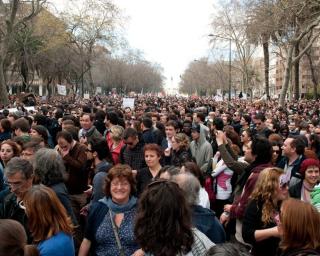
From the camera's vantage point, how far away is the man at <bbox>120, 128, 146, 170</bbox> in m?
7.32

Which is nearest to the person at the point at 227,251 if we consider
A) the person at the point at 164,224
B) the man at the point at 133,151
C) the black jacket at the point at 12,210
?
the person at the point at 164,224

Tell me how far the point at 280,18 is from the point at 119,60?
86623mm

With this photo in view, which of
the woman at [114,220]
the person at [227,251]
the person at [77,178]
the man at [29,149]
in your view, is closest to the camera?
the person at [227,251]

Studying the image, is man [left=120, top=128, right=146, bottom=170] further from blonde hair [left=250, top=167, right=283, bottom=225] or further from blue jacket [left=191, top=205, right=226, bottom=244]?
blue jacket [left=191, top=205, right=226, bottom=244]

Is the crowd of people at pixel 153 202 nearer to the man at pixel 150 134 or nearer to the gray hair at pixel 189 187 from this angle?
the gray hair at pixel 189 187

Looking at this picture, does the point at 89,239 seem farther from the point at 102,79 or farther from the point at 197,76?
the point at 197,76

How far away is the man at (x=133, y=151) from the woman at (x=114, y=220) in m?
3.01

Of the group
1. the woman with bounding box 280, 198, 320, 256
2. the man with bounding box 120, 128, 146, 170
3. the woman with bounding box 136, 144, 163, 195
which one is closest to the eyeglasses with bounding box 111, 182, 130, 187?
the woman with bounding box 280, 198, 320, 256

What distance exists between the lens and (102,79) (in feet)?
356

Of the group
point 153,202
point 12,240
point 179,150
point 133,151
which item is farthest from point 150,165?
point 12,240

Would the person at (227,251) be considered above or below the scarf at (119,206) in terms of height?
above

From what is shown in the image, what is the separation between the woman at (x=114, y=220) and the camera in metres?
3.94

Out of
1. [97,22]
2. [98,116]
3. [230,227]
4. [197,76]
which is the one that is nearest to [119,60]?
[197,76]

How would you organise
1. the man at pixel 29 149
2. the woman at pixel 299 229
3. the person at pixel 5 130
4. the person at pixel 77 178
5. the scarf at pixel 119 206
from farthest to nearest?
the person at pixel 5 130, the man at pixel 29 149, the person at pixel 77 178, the scarf at pixel 119 206, the woman at pixel 299 229
